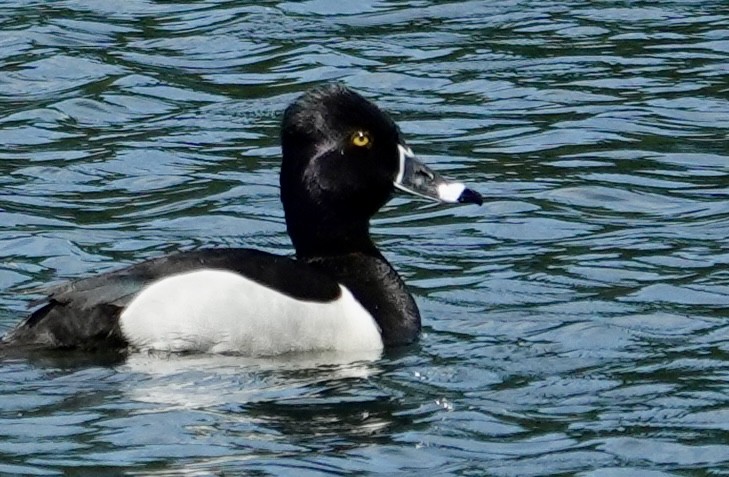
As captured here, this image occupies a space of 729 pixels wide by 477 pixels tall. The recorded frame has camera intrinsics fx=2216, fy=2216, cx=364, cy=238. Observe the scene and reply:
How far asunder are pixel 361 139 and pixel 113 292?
152 cm

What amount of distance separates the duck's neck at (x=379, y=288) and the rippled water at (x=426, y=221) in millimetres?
174

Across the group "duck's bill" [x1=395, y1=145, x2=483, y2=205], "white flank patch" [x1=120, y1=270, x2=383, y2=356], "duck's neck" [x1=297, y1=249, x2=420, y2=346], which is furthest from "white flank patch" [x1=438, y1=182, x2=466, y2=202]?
"white flank patch" [x1=120, y1=270, x2=383, y2=356]

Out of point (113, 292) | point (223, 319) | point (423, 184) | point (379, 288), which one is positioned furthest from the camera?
point (423, 184)

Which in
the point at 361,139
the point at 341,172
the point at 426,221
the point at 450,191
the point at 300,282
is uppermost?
the point at 361,139

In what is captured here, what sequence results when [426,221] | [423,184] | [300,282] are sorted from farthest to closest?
[426,221] → [423,184] → [300,282]

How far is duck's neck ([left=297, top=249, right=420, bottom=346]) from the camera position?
10.1 metres

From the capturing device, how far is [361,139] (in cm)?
1035

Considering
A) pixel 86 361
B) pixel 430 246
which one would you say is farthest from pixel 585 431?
pixel 430 246

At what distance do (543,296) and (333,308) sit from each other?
1.20 metres

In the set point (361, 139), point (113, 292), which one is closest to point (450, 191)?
point (361, 139)

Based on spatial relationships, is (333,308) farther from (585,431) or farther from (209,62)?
(209,62)

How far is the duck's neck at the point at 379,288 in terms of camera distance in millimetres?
10109

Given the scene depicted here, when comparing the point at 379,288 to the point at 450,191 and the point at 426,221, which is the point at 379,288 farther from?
the point at 426,221

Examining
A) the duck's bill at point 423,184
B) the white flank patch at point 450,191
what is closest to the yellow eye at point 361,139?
the duck's bill at point 423,184
